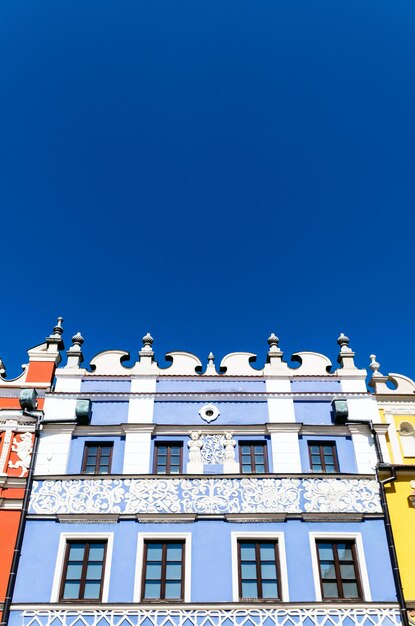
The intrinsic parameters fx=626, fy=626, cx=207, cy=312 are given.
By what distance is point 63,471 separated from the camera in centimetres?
1741

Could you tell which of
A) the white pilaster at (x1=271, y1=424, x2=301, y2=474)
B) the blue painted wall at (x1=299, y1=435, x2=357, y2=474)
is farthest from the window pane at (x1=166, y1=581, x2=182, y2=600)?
the blue painted wall at (x1=299, y1=435, x2=357, y2=474)

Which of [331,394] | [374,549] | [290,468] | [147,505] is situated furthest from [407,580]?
[147,505]

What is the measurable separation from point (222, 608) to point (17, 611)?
193 inches

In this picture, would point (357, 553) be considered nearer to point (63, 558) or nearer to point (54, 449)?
point (63, 558)

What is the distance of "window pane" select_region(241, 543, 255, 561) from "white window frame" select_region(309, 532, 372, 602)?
1.50 meters

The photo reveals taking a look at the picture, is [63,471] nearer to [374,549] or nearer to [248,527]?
[248,527]

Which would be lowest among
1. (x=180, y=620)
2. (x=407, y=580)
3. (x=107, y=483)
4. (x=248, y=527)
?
(x=180, y=620)

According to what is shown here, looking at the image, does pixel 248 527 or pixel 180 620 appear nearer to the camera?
pixel 180 620

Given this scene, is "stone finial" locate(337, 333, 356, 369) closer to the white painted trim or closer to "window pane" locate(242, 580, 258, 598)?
"window pane" locate(242, 580, 258, 598)

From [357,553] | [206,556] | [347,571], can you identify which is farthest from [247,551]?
[357,553]

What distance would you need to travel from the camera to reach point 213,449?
18.0 meters

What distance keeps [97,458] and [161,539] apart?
10.2ft

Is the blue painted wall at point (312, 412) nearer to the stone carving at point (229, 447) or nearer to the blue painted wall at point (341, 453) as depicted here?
the blue painted wall at point (341, 453)

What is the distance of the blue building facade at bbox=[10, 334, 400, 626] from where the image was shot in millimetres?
15112
